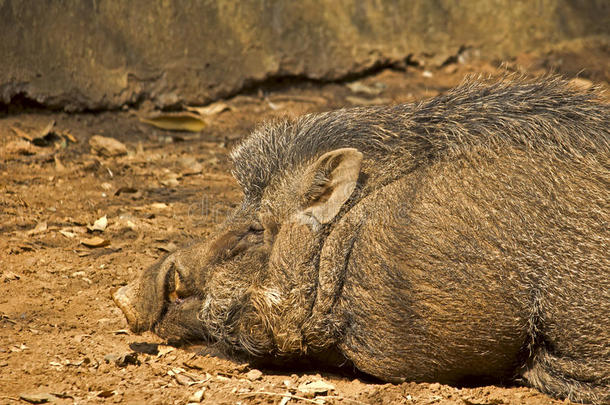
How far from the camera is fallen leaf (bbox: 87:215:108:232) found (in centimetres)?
478

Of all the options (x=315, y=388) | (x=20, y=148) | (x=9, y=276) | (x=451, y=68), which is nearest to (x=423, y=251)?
(x=315, y=388)

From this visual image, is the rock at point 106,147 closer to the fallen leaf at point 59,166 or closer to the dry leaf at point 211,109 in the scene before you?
the fallen leaf at point 59,166

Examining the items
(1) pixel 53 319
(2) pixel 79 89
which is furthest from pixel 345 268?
(2) pixel 79 89

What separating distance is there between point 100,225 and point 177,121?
1999 mm

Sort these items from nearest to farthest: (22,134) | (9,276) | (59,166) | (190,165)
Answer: (9,276)
(59,166)
(22,134)
(190,165)

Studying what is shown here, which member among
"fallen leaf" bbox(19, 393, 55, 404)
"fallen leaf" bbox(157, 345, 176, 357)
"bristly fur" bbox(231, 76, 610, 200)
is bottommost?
"fallen leaf" bbox(19, 393, 55, 404)

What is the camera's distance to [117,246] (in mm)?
4656

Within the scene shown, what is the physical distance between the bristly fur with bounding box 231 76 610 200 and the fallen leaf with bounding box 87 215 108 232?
49.9 inches

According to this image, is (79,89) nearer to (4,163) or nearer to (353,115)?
(4,163)

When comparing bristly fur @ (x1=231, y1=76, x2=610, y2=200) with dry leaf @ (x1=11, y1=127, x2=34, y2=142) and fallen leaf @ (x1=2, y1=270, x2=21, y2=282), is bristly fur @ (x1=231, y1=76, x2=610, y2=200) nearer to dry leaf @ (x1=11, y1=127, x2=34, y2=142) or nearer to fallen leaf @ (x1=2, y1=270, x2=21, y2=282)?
fallen leaf @ (x1=2, y1=270, x2=21, y2=282)

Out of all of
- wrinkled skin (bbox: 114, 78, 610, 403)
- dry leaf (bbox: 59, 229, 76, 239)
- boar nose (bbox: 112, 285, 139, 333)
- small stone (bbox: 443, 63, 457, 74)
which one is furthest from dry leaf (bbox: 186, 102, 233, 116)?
boar nose (bbox: 112, 285, 139, 333)

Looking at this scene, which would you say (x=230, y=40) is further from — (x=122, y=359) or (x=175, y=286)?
(x=122, y=359)

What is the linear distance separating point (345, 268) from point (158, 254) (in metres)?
1.57

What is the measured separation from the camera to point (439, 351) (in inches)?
129
